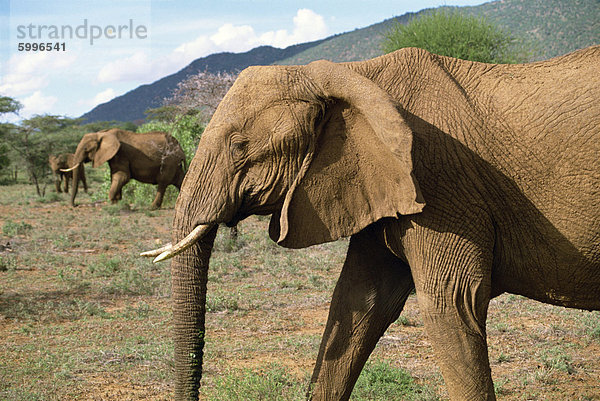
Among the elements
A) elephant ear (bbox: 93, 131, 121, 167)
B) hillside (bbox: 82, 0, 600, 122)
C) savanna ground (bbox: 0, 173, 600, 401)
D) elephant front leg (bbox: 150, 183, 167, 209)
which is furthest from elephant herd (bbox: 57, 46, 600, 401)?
hillside (bbox: 82, 0, 600, 122)

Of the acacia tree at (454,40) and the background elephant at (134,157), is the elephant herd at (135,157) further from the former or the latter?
the acacia tree at (454,40)

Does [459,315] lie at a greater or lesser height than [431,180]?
lesser

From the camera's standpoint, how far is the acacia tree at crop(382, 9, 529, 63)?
48.9 ft

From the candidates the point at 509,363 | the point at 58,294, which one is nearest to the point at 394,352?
the point at 509,363

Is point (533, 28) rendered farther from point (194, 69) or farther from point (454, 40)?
point (194, 69)

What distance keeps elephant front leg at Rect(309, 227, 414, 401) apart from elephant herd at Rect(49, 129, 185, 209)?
54.5ft

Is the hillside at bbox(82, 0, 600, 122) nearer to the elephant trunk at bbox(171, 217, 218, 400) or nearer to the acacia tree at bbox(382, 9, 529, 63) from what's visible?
the acacia tree at bbox(382, 9, 529, 63)

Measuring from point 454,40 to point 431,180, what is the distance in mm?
13077

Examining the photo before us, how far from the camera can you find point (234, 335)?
6836 millimetres

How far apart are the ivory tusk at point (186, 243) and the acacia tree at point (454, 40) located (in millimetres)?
12296

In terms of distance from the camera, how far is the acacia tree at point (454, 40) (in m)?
14.9

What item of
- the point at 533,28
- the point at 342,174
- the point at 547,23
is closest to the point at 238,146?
the point at 342,174

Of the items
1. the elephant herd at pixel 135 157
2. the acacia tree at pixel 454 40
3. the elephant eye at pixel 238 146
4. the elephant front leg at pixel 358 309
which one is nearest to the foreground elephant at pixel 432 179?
the elephant eye at pixel 238 146

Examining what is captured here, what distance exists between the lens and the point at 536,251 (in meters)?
3.27
